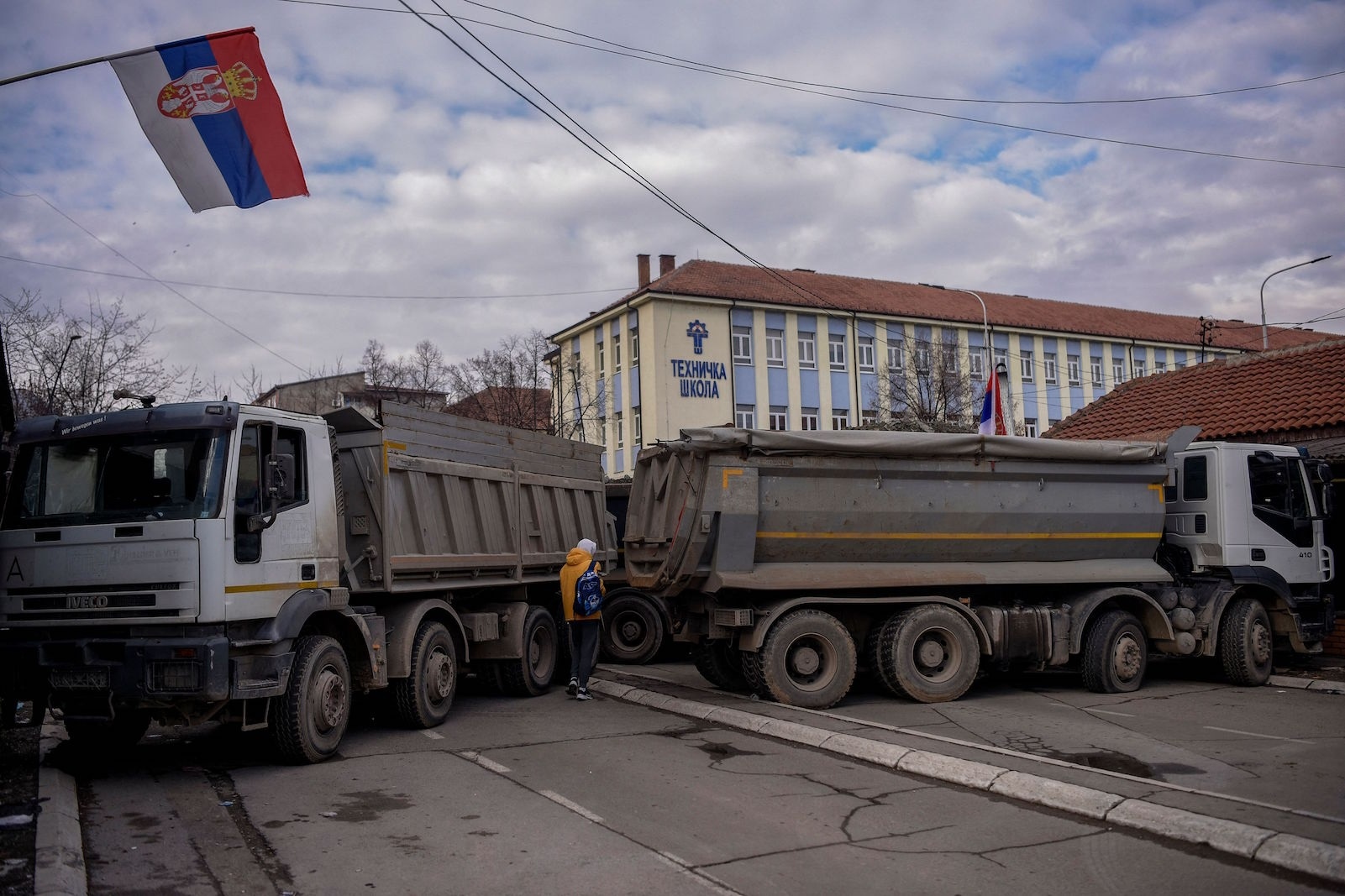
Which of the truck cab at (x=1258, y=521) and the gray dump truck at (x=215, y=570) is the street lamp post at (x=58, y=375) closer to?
the gray dump truck at (x=215, y=570)

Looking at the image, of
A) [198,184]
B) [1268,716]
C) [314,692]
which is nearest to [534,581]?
[314,692]

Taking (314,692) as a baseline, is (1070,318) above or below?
above

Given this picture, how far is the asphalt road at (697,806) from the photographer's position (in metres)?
5.46

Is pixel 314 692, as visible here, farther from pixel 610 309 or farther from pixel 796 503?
pixel 610 309

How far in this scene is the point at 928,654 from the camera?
1110 cm

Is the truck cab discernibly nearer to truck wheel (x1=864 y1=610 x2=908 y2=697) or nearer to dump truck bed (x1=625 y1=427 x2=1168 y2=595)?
dump truck bed (x1=625 y1=427 x2=1168 y2=595)

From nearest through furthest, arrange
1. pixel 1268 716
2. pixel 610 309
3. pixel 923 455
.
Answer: pixel 1268 716, pixel 923 455, pixel 610 309

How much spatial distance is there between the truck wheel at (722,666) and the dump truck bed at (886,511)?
1.20 metres

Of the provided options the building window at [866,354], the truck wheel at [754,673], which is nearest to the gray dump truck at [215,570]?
the truck wheel at [754,673]

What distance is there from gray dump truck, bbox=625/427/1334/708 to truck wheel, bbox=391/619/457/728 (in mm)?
2295

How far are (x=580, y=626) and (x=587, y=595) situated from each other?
0.35m

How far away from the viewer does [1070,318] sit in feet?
176

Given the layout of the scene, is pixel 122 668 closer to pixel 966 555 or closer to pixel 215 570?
pixel 215 570

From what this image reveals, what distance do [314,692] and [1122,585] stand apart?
348 inches
